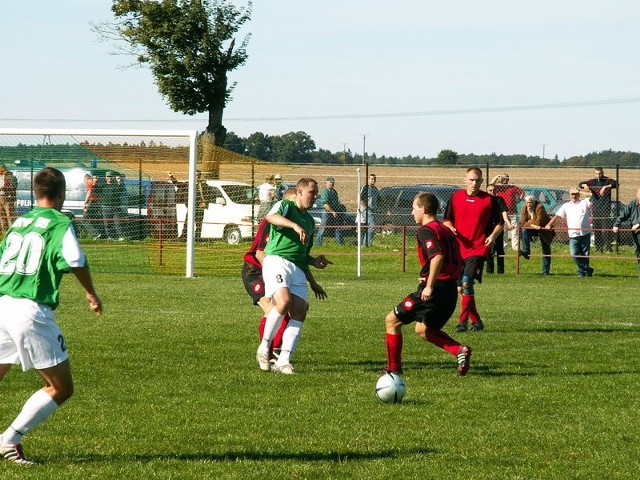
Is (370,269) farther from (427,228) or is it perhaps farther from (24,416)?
(24,416)

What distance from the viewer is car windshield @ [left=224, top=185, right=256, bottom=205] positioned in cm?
2495

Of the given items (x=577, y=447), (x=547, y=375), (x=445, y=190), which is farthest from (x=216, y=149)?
(x=577, y=447)

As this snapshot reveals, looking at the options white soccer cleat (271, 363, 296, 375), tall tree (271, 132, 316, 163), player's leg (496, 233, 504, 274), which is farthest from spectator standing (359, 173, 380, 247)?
tall tree (271, 132, 316, 163)

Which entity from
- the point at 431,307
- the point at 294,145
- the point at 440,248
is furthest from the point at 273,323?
the point at 294,145

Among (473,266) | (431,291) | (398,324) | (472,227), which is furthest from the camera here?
(473,266)

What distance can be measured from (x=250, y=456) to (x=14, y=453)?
1.34m

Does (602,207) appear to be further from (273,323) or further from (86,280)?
(86,280)

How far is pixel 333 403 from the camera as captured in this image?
27.9 ft

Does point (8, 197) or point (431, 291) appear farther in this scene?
point (8, 197)

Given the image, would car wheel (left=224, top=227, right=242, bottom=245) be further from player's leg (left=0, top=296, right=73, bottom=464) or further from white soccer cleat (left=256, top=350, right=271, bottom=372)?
player's leg (left=0, top=296, right=73, bottom=464)

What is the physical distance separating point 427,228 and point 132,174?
50.3 feet

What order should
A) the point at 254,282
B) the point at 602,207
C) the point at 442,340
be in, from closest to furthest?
the point at 442,340, the point at 254,282, the point at 602,207

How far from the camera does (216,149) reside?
80.2 ft

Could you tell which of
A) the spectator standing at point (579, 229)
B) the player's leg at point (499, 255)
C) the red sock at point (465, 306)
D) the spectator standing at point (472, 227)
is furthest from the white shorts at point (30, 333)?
the spectator standing at point (579, 229)
